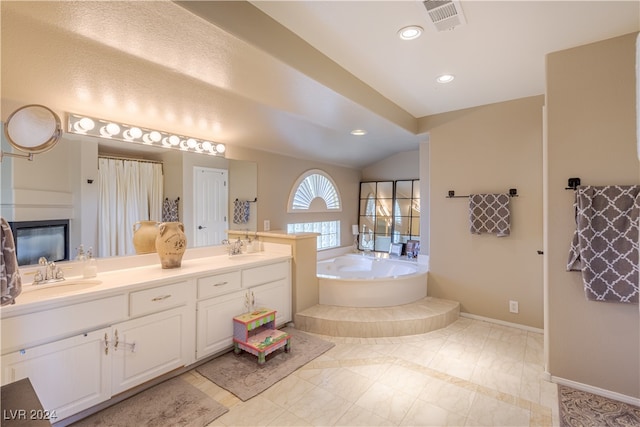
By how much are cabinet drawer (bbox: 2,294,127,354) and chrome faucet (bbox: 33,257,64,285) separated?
0.48 m

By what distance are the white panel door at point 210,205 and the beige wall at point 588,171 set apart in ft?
9.88

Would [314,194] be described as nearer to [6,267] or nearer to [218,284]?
[218,284]

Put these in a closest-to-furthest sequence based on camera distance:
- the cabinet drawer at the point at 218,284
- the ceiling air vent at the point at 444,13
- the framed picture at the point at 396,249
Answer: the ceiling air vent at the point at 444,13 → the cabinet drawer at the point at 218,284 → the framed picture at the point at 396,249

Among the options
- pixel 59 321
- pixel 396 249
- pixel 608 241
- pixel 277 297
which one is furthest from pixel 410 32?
pixel 396 249

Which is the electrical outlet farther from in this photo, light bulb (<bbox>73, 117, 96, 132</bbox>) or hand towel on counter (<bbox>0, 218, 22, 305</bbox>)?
light bulb (<bbox>73, 117, 96, 132</bbox>)

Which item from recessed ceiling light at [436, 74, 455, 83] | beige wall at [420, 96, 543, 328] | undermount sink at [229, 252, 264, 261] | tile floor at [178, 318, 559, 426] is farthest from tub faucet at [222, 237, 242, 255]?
recessed ceiling light at [436, 74, 455, 83]

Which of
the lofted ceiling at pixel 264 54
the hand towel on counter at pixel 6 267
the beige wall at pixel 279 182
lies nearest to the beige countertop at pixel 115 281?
the hand towel on counter at pixel 6 267

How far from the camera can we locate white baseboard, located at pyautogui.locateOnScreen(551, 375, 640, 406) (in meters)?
1.95

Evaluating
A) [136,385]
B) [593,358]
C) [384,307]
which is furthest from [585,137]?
[136,385]

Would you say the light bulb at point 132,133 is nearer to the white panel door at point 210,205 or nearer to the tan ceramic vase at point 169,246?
the white panel door at point 210,205

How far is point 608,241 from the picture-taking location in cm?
195

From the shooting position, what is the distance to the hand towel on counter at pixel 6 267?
108cm

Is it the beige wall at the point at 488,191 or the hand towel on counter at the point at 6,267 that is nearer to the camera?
the hand towel on counter at the point at 6,267

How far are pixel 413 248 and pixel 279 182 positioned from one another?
7.93ft
